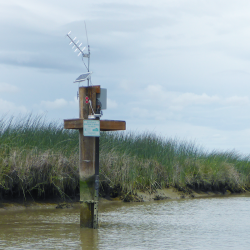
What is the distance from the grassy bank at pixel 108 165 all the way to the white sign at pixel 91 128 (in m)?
2.97

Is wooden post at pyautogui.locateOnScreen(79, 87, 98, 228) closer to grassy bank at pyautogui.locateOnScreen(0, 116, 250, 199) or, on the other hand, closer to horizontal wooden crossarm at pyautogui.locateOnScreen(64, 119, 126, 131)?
horizontal wooden crossarm at pyautogui.locateOnScreen(64, 119, 126, 131)

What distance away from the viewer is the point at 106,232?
6.27m

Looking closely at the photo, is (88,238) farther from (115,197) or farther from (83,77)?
(115,197)

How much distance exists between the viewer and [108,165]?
10.4m

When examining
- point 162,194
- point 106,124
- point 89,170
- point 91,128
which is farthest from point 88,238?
point 162,194

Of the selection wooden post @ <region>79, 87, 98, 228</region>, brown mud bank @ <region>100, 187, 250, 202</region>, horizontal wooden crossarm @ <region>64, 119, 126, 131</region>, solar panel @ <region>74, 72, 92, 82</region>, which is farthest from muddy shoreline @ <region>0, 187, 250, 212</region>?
solar panel @ <region>74, 72, 92, 82</region>

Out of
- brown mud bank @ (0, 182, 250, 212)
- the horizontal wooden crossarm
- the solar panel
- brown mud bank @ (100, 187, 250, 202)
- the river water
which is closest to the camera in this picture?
the river water

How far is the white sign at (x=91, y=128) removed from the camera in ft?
20.7

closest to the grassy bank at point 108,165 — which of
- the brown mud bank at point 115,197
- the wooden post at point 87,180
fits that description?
the brown mud bank at point 115,197

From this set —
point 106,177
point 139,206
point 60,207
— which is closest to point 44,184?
point 60,207

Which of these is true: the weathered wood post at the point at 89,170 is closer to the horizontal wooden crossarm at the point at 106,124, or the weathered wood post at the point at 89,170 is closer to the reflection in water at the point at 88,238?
the horizontal wooden crossarm at the point at 106,124

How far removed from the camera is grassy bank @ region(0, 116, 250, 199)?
29.2 feet

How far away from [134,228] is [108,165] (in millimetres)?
3824

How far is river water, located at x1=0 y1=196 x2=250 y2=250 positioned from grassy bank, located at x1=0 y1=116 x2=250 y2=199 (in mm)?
738
